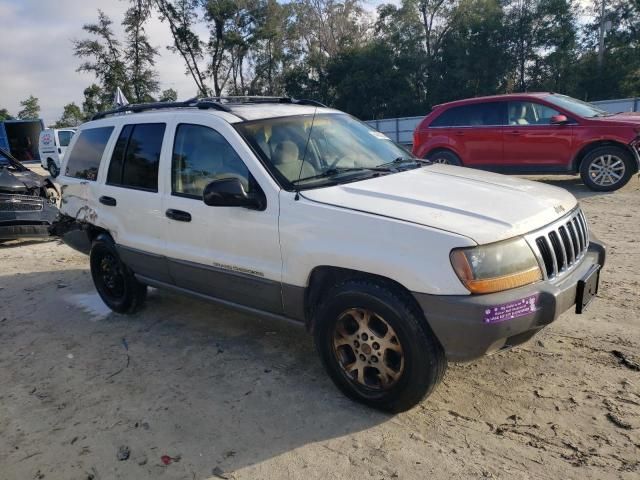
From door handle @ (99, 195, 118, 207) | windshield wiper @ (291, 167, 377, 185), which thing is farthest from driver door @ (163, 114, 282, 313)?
door handle @ (99, 195, 118, 207)

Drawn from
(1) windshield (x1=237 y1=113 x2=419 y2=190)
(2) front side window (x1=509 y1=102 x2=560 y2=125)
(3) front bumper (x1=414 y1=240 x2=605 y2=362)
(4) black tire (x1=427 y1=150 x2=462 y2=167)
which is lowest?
(3) front bumper (x1=414 y1=240 x2=605 y2=362)

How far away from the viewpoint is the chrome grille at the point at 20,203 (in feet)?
26.1

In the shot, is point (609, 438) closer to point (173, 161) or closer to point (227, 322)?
point (227, 322)

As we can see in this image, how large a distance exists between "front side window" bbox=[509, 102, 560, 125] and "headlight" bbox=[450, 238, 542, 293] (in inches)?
291

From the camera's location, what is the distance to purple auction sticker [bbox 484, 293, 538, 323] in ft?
8.29

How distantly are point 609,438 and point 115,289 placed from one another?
14.0 feet

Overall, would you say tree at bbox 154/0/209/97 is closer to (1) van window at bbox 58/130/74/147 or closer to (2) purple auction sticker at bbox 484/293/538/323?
(1) van window at bbox 58/130/74/147

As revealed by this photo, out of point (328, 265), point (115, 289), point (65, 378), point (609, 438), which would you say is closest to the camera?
point (609, 438)

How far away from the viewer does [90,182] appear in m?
4.90

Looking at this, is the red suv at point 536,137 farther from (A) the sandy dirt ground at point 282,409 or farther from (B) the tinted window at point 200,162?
(B) the tinted window at point 200,162

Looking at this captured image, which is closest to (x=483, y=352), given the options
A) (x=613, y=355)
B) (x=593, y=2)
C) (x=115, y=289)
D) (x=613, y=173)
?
(x=613, y=355)

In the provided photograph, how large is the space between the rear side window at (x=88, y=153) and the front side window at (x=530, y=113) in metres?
7.40

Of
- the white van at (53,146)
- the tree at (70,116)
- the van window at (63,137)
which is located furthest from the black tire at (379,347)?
the tree at (70,116)

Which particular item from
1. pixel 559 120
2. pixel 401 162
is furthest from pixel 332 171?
pixel 559 120
